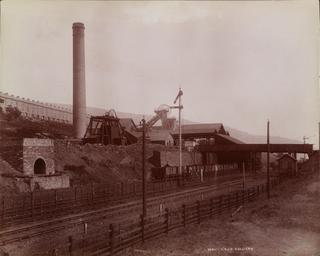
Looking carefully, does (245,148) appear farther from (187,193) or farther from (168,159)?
(187,193)

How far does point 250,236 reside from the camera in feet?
51.9

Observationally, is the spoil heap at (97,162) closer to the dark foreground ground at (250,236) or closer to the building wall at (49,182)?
the building wall at (49,182)

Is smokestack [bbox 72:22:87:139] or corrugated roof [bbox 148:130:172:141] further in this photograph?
corrugated roof [bbox 148:130:172:141]

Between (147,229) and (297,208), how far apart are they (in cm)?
1096

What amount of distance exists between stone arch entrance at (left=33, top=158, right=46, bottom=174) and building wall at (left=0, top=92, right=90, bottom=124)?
2166 centimetres

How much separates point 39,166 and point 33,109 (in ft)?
118

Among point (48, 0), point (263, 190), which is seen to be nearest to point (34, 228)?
point (48, 0)

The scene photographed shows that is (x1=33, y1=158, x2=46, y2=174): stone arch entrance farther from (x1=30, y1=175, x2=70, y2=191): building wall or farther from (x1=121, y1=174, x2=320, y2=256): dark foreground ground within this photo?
(x1=121, y1=174, x2=320, y2=256): dark foreground ground

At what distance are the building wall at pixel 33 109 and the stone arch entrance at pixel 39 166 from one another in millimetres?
21659

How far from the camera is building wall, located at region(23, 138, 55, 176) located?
104ft

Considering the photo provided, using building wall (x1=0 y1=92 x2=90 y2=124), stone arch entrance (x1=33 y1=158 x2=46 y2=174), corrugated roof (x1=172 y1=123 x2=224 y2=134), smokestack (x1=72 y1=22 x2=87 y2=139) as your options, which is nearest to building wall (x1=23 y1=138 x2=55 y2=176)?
stone arch entrance (x1=33 y1=158 x2=46 y2=174)

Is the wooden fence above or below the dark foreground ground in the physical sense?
above

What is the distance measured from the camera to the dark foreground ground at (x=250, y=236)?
13.7m

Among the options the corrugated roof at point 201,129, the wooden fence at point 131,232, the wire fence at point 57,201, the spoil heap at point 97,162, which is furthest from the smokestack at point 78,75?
the corrugated roof at point 201,129
